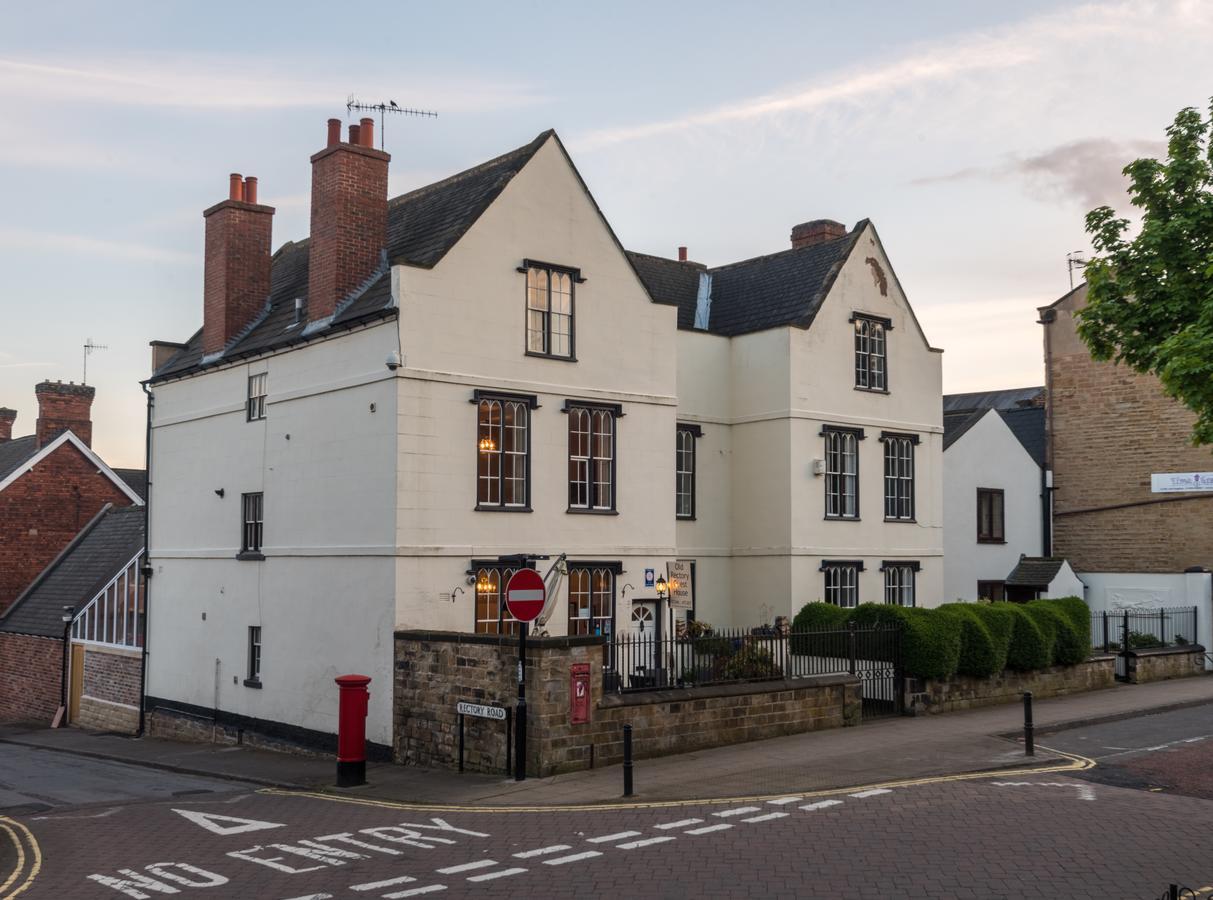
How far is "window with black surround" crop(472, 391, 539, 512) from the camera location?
860 inches

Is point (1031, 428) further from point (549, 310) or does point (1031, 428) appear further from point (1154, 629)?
point (549, 310)

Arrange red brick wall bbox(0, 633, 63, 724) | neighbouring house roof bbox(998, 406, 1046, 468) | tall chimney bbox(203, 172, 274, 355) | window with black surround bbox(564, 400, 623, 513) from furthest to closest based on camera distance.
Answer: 1. neighbouring house roof bbox(998, 406, 1046, 468)
2. red brick wall bbox(0, 633, 63, 724)
3. tall chimney bbox(203, 172, 274, 355)
4. window with black surround bbox(564, 400, 623, 513)

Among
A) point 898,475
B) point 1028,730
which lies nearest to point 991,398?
point 898,475

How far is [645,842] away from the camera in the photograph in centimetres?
1296

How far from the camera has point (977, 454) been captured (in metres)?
34.7

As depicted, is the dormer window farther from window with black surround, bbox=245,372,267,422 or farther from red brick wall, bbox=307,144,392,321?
window with black surround, bbox=245,372,267,422

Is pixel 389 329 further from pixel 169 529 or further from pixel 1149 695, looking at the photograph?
pixel 1149 695

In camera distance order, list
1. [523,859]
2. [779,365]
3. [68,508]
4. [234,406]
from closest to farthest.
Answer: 1. [523,859]
2. [234,406]
3. [779,365]
4. [68,508]

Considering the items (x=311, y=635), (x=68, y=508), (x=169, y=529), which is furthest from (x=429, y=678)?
(x=68, y=508)

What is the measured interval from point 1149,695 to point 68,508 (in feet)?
112

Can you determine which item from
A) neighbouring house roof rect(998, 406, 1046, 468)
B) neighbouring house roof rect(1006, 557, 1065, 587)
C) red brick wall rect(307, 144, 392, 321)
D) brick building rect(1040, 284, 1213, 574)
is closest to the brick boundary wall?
red brick wall rect(307, 144, 392, 321)

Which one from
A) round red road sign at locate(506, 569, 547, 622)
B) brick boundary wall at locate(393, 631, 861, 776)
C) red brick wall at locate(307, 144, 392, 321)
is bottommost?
brick boundary wall at locate(393, 631, 861, 776)

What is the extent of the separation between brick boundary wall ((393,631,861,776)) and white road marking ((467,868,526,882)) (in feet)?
17.4

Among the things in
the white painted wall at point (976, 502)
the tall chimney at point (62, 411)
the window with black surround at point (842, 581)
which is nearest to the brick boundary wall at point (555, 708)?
the window with black surround at point (842, 581)
